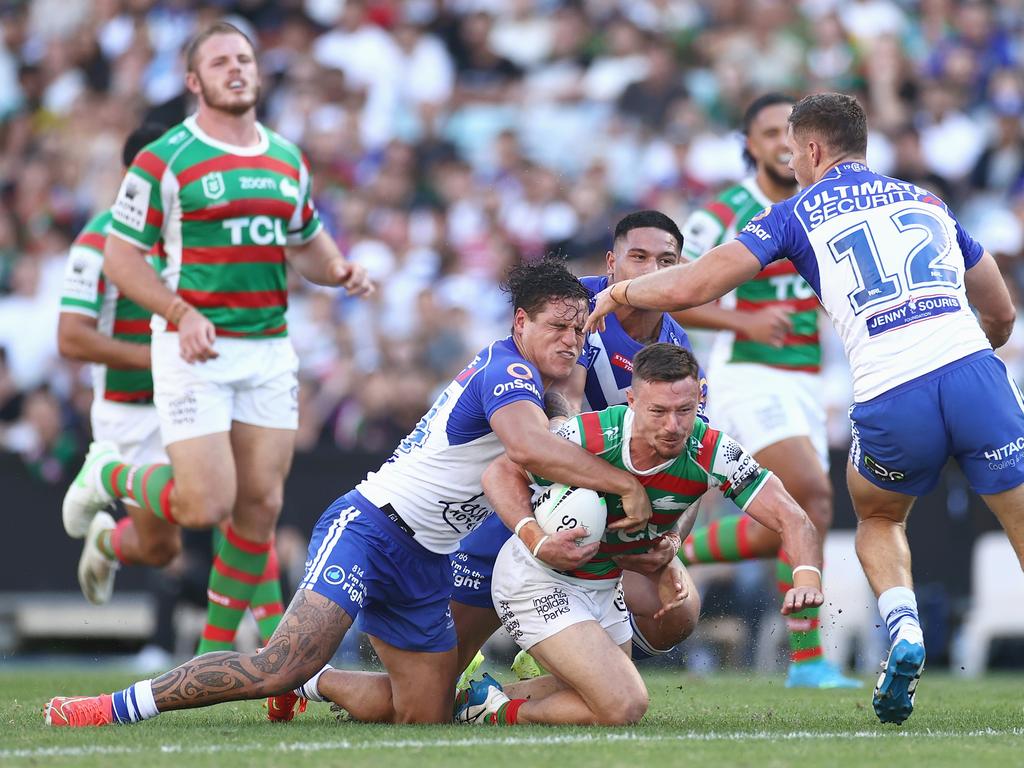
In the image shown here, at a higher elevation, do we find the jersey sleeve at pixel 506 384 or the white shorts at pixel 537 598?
the jersey sleeve at pixel 506 384

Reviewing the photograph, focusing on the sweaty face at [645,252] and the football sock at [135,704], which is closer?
the football sock at [135,704]

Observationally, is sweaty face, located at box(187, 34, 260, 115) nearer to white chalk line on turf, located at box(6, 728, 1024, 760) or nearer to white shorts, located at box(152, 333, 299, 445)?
white shorts, located at box(152, 333, 299, 445)

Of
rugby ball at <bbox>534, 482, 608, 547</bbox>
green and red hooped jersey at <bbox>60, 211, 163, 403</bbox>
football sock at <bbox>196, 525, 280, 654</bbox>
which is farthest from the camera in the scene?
green and red hooped jersey at <bbox>60, 211, 163, 403</bbox>

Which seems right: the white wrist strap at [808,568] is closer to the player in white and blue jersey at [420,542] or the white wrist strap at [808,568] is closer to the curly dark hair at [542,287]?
the player in white and blue jersey at [420,542]

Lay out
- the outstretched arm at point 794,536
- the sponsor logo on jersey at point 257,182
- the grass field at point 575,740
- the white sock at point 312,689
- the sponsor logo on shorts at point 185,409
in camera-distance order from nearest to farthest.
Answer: the grass field at point 575,740 → the outstretched arm at point 794,536 → the white sock at point 312,689 → the sponsor logo on shorts at point 185,409 → the sponsor logo on jersey at point 257,182

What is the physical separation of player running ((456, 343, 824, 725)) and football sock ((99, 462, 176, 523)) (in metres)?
2.20

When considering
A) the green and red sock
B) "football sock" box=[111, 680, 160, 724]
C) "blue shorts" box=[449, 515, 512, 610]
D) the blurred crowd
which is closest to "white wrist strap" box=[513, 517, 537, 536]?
"blue shorts" box=[449, 515, 512, 610]

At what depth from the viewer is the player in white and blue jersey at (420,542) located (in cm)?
611

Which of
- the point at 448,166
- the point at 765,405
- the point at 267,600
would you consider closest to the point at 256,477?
the point at 267,600

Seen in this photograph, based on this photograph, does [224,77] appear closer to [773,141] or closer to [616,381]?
[616,381]

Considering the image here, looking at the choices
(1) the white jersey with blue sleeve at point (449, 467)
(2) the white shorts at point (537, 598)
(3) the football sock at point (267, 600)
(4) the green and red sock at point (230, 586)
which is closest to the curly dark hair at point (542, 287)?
(1) the white jersey with blue sleeve at point (449, 467)

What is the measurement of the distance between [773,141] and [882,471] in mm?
3157

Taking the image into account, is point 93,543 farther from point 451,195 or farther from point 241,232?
point 451,195

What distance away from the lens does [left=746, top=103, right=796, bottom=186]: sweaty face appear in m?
8.99
